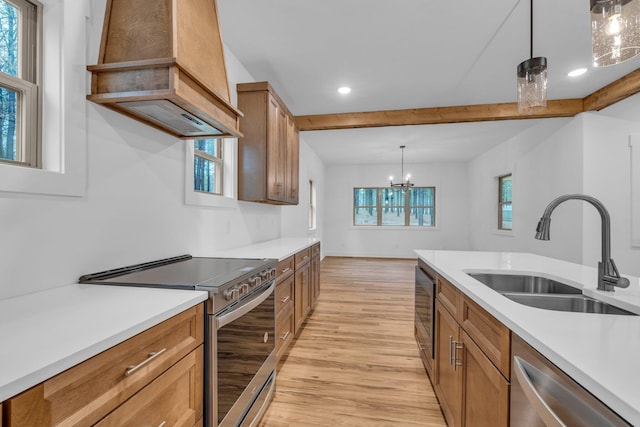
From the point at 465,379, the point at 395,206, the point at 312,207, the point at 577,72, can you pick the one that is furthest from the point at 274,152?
the point at 395,206

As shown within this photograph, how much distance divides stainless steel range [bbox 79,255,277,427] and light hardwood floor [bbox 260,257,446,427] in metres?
0.29

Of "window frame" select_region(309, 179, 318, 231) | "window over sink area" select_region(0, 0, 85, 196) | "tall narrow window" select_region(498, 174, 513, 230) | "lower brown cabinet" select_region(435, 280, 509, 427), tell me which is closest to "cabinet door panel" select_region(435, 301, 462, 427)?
"lower brown cabinet" select_region(435, 280, 509, 427)

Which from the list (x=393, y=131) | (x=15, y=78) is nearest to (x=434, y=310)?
(x=15, y=78)

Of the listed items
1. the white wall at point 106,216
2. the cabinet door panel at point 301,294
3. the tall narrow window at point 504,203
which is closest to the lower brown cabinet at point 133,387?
the white wall at point 106,216

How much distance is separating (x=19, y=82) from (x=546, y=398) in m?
2.08

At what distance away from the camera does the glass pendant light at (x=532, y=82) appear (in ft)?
5.93

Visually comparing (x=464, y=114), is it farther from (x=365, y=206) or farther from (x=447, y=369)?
(x=365, y=206)

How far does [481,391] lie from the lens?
3.87 ft

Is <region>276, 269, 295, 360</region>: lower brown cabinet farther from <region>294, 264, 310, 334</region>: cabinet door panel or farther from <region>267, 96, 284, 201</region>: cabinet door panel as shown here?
<region>267, 96, 284, 201</region>: cabinet door panel

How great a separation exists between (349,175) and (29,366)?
26.9ft

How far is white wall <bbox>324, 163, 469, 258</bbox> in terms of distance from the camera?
8.07m

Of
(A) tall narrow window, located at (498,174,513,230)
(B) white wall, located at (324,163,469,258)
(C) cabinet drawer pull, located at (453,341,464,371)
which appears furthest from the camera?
(B) white wall, located at (324,163,469,258)

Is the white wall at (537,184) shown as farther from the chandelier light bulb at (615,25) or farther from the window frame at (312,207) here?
the window frame at (312,207)

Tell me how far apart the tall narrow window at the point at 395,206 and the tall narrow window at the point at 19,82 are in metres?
7.71
